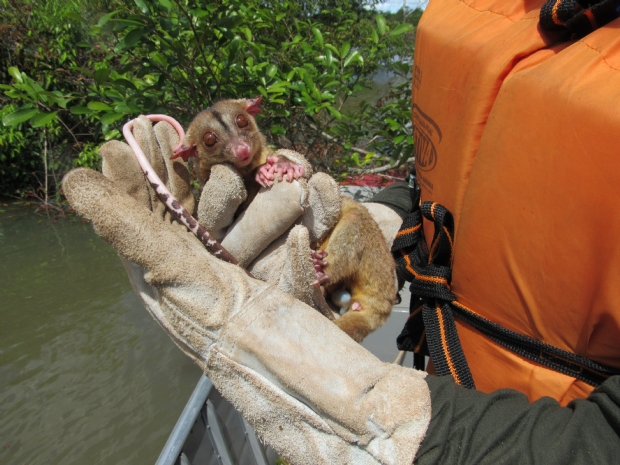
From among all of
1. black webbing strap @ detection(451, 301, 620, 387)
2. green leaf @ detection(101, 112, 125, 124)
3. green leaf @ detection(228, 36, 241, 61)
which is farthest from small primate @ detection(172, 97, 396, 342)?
green leaf @ detection(228, 36, 241, 61)

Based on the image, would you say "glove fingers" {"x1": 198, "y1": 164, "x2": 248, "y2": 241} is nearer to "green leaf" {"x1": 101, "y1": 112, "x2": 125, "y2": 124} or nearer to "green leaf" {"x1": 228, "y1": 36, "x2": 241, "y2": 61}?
"green leaf" {"x1": 101, "y1": 112, "x2": 125, "y2": 124}

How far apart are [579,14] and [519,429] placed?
107 centimetres

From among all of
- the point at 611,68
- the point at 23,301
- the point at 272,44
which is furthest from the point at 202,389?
the point at 23,301

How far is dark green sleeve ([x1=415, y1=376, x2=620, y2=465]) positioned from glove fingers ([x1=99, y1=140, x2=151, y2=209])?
1.30 m

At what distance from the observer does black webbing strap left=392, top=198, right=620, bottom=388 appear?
1.14 m

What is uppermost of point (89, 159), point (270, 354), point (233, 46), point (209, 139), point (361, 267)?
point (233, 46)

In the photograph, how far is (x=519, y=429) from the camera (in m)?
1.01


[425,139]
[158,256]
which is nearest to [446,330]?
[425,139]

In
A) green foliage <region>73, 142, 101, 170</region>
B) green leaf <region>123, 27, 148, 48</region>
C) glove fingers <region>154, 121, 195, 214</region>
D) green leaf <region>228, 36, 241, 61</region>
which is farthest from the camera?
green foliage <region>73, 142, 101, 170</region>

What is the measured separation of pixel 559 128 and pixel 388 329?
297 centimetres

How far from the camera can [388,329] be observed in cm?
378

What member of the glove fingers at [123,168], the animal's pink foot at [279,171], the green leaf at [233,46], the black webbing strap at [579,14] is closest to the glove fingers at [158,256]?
the glove fingers at [123,168]

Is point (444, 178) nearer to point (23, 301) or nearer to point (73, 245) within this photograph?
point (23, 301)

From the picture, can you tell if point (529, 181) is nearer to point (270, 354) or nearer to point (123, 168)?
point (270, 354)
